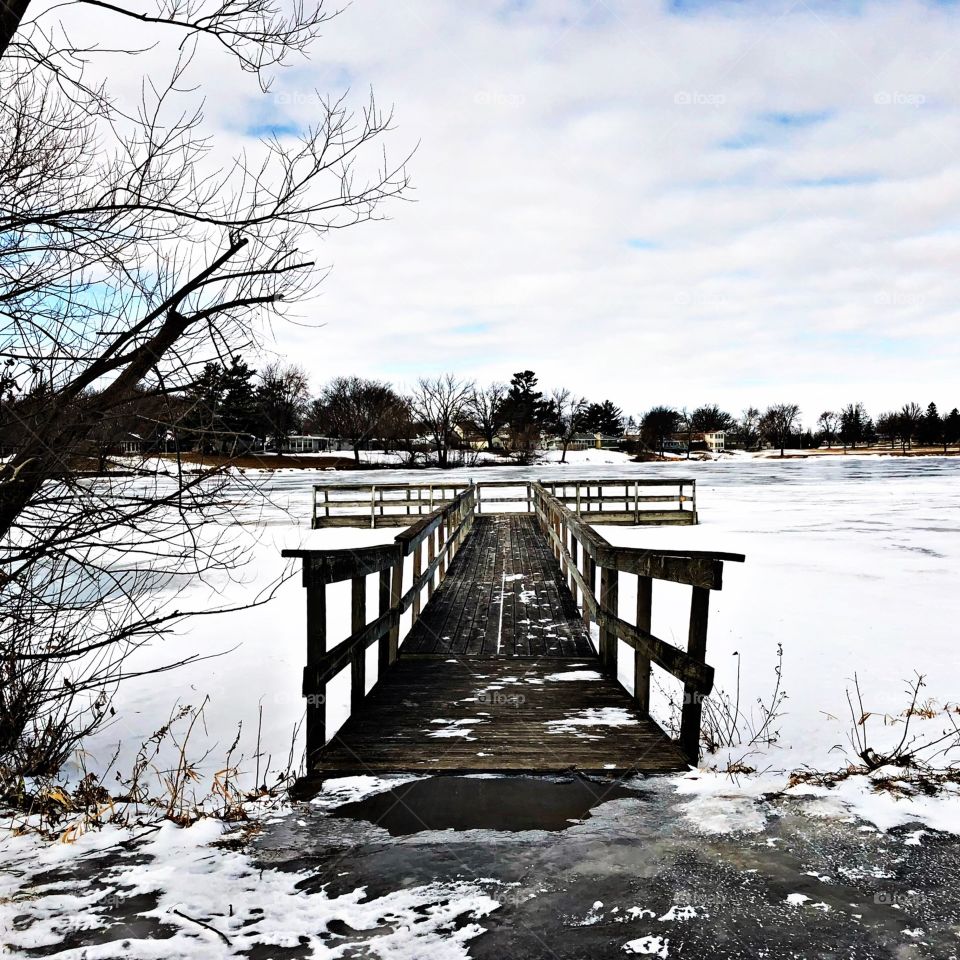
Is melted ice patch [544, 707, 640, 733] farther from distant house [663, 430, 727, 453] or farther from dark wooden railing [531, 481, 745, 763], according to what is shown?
distant house [663, 430, 727, 453]

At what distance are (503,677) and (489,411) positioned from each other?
289 ft

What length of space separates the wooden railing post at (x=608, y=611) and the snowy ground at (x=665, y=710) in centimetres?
107

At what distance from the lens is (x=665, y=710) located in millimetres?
6309

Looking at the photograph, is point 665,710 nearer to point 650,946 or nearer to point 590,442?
point 650,946

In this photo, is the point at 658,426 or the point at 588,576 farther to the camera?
the point at 658,426

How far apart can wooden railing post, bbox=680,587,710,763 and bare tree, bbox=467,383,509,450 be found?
273 ft

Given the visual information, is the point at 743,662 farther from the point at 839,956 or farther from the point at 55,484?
the point at 55,484

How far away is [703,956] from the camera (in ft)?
6.77

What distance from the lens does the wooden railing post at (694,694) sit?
375 cm

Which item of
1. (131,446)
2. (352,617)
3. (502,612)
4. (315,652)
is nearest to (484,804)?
(315,652)

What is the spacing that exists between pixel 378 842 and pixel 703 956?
4.30ft

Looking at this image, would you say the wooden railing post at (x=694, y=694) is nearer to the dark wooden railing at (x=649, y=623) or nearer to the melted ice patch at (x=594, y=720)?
the dark wooden railing at (x=649, y=623)

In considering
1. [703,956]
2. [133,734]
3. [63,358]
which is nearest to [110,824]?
[63,358]

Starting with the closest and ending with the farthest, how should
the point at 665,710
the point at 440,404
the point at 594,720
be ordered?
the point at 594,720
the point at 665,710
the point at 440,404
